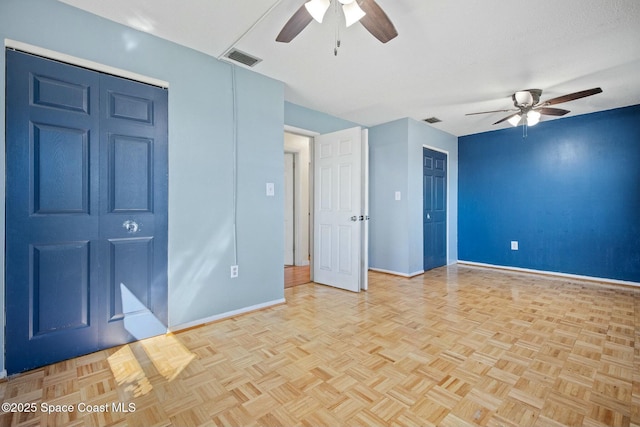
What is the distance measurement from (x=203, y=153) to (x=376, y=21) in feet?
5.64

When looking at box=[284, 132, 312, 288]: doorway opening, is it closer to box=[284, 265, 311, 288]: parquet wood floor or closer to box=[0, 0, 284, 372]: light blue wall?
box=[284, 265, 311, 288]: parquet wood floor

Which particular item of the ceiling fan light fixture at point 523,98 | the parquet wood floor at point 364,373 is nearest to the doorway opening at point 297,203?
the parquet wood floor at point 364,373

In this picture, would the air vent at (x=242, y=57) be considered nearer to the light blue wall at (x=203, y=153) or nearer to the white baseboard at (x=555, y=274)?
the light blue wall at (x=203, y=153)

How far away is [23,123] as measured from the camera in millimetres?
1816

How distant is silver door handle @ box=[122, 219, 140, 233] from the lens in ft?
7.20

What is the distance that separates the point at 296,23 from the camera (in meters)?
1.79

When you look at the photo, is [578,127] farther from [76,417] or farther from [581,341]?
[76,417]

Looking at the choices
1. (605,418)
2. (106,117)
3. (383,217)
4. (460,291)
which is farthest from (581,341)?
(106,117)

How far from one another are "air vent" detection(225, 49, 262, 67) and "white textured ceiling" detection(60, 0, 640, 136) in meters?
0.06

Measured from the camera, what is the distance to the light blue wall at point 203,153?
1.96 m

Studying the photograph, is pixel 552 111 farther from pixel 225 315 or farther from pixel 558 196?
pixel 225 315

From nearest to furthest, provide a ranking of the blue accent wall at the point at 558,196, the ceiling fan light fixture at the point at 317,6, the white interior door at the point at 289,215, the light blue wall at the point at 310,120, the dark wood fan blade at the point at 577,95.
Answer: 1. the ceiling fan light fixture at the point at 317,6
2. the dark wood fan blade at the point at 577,95
3. the light blue wall at the point at 310,120
4. the blue accent wall at the point at 558,196
5. the white interior door at the point at 289,215

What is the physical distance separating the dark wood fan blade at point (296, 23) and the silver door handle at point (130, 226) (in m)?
1.72

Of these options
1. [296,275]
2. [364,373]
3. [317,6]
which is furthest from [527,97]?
[296,275]
